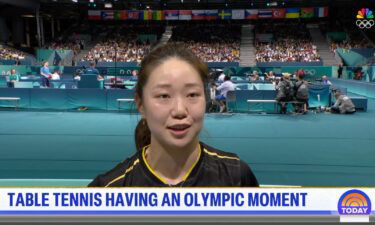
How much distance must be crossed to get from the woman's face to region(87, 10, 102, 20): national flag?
147 ft

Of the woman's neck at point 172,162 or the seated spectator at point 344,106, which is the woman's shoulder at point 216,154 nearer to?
the woman's neck at point 172,162

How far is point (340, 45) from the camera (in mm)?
36000

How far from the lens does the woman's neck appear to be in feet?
4.12

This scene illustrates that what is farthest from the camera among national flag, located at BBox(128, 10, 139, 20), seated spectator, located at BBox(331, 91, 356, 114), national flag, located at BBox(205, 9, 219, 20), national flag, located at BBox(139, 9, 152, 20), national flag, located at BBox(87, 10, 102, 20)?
national flag, located at BBox(87, 10, 102, 20)

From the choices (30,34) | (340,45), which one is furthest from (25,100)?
(30,34)

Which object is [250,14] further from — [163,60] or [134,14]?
[163,60]

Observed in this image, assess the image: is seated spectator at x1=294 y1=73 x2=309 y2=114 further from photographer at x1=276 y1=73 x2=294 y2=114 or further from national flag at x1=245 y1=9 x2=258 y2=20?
national flag at x1=245 y1=9 x2=258 y2=20

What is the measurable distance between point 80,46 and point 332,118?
33.3 metres

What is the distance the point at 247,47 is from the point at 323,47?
8.10m

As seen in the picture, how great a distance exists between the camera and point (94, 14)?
142 feet

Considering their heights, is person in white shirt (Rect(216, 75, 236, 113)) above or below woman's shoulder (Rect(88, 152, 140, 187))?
below

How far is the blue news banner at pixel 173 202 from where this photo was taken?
1077 millimetres

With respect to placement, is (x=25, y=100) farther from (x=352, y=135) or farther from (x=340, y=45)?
(x=340, y=45)

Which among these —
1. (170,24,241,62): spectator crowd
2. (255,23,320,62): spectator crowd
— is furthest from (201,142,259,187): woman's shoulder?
(170,24,241,62): spectator crowd
